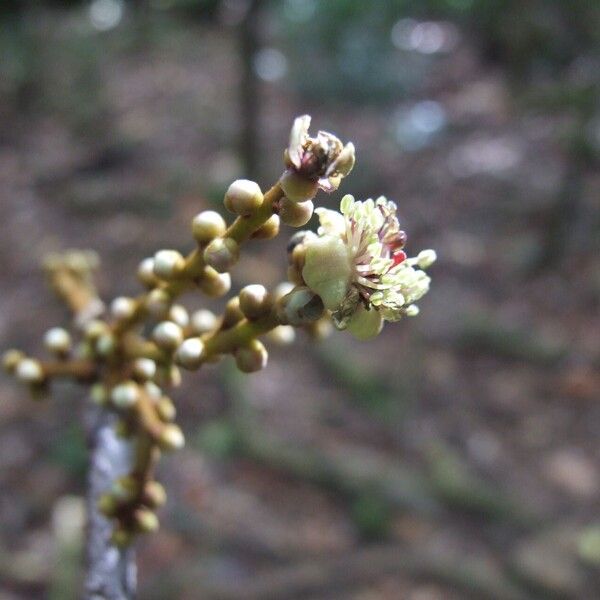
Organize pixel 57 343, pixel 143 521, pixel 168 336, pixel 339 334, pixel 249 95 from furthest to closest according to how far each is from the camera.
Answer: pixel 249 95 < pixel 339 334 < pixel 57 343 < pixel 143 521 < pixel 168 336

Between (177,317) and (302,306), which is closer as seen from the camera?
(302,306)

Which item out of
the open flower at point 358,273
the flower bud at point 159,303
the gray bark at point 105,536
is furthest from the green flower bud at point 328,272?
the gray bark at point 105,536

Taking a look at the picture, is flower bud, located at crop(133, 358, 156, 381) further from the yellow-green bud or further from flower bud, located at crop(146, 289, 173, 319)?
the yellow-green bud

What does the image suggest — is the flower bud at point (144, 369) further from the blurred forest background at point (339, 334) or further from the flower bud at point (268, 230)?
the blurred forest background at point (339, 334)

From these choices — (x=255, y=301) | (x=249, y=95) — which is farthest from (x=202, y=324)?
(x=249, y=95)

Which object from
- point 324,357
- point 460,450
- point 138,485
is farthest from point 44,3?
point 138,485

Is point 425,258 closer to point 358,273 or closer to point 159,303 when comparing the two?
point 358,273

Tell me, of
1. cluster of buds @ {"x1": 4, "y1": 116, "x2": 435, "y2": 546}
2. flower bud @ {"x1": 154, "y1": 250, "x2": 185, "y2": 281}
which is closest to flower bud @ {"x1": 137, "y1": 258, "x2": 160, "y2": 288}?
cluster of buds @ {"x1": 4, "y1": 116, "x2": 435, "y2": 546}
